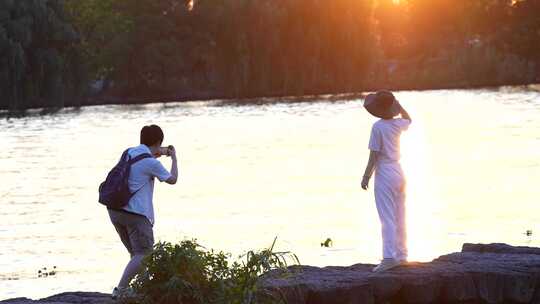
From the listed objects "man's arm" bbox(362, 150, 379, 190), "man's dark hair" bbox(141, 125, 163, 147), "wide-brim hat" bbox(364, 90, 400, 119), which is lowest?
"man's arm" bbox(362, 150, 379, 190)

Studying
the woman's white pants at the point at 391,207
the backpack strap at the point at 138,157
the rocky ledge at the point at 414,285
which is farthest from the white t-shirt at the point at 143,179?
the woman's white pants at the point at 391,207

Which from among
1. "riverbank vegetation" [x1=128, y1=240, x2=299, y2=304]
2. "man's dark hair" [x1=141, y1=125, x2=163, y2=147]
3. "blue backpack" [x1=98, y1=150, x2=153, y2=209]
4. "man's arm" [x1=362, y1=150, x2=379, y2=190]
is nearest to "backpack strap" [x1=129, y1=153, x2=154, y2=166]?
"blue backpack" [x1=98, y1=150, x2=153, y2=209]

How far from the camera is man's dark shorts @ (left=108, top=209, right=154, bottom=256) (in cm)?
1080

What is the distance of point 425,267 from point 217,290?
228cm

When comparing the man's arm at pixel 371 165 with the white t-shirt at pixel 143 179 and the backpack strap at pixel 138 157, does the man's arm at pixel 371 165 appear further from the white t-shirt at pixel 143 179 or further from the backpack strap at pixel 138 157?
the backpack strap at pixel 138 157

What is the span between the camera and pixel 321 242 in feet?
68.4

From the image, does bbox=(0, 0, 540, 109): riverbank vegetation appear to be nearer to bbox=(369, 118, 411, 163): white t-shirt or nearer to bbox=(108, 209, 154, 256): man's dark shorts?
bbox=(369, 118, 411, 163): white t-shirt

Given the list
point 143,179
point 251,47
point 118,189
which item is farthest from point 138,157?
point 251,47

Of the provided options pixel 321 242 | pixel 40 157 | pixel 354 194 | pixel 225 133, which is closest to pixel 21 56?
pixel 225 133

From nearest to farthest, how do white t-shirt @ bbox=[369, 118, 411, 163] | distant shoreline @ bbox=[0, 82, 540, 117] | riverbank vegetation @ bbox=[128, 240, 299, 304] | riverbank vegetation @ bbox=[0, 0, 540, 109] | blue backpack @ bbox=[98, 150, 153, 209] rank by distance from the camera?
riverbank vegetation @ bbox=[128, 240, 299, 304], blue backpack @ bbox=[98, 150, 153, 209], white t-shirt @ bbox=[369, 118, 411, 163], riverbank vegetation @ bbox=[0, 0, 540, 109], distant shoreline @ bbox=[0, 82, 540, 117]

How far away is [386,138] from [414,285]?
1300 mm

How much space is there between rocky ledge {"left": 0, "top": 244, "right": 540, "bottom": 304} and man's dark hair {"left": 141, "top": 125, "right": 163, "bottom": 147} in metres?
1.25

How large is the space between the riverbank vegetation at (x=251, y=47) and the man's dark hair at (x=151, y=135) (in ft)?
201

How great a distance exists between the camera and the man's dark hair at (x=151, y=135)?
10925 mm
